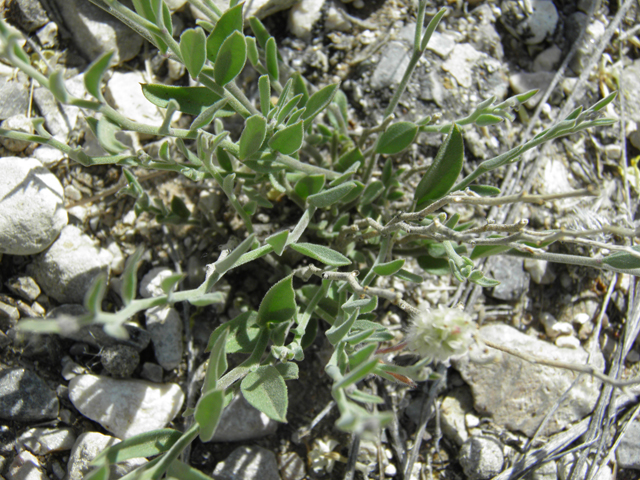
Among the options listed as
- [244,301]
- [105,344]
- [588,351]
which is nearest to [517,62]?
[588,351]

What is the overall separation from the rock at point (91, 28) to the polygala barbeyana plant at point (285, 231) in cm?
89

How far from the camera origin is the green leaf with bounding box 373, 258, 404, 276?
1.78m

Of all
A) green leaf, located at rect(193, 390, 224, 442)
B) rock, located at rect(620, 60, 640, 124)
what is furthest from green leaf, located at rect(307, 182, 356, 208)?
rock, located at rect(620, 60, 640, 124)

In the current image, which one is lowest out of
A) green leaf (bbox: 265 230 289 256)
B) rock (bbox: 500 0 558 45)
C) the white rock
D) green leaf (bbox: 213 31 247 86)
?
the white rock

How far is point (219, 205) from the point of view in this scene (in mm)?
2764

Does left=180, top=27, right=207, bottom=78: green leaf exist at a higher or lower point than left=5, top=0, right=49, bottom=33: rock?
higher

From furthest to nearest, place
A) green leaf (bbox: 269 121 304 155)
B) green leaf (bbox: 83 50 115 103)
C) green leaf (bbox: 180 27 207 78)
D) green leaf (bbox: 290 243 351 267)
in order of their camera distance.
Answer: green leaf (bbox: 290 243 351 267) → green leaf (bbox: 269 121 304 155) → green leaf (bbox: 180 27 207 78) → green leaf (bbox: 83 50 115 103)

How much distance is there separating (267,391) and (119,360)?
3.30 ft

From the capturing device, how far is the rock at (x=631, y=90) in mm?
3143

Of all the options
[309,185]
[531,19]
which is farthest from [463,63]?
[309,185]

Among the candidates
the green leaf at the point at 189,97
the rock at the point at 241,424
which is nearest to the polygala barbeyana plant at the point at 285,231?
the green leaf at the point at 189,97

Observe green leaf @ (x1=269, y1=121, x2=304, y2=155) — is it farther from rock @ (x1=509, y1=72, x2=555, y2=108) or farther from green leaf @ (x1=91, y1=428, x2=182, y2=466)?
rock @ (x1=509, y1=72, x2=555, y2=108)

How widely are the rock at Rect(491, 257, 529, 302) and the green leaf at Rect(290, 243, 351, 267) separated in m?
1.24

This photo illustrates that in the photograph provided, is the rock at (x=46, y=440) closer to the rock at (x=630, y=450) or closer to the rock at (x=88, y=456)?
the rock at (x=88, y=456)
